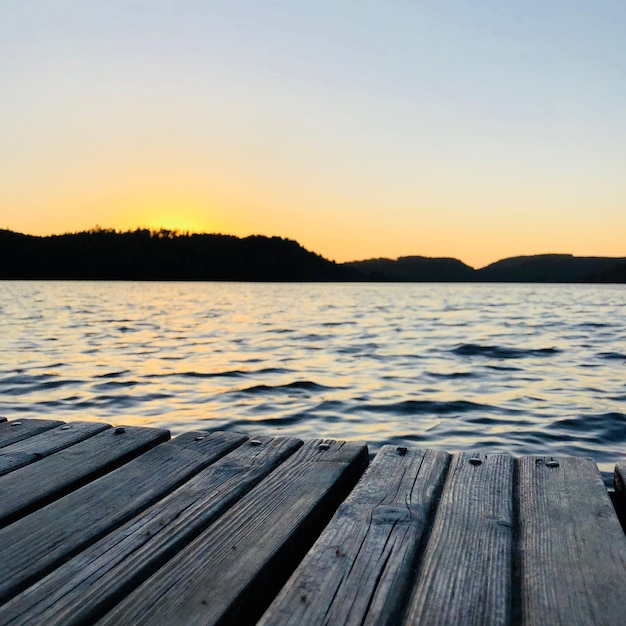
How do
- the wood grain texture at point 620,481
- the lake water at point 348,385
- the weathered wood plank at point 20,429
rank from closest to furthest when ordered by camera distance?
the wood grain texture at point 620,481 → the weathered wood plank at point 20,429 → the lake water at point 348,385

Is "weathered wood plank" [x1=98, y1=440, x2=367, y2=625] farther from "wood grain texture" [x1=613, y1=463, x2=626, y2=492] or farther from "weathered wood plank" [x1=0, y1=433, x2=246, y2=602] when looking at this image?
"wood grain texture" [x1=613, y1=463, x2=626, y2=492]

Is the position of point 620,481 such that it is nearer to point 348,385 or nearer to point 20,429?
point 20,429

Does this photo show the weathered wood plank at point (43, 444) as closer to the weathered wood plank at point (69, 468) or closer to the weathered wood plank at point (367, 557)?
the weathered wood plank at point (69, 468)

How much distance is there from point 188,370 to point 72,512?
9314 millimetres

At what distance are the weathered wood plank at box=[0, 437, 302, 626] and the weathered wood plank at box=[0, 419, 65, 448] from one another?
1.09m

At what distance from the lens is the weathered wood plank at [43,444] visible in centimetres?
271

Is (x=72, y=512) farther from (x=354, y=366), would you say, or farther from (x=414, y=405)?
(x=354, y=366)

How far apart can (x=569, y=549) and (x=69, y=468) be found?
6.07 ft

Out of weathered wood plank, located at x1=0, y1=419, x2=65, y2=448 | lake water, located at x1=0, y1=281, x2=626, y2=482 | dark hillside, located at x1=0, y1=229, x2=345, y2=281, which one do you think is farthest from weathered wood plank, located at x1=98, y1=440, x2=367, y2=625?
dark hillside, located at x1=0, y1=229, x2=345, y2=281

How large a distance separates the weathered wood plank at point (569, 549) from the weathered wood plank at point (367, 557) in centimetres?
30

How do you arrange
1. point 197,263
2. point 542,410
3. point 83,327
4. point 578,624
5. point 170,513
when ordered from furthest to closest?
point 197,263 < point 83,327 < point 542,410 < point 170,513 < point 578,624

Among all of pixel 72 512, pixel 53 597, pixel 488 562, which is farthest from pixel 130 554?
pixel 488 562

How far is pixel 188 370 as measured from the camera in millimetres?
11367

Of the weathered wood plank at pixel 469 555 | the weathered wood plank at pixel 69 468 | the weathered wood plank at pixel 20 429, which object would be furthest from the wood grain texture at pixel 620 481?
the weathered wood plank at pixel 20 429
